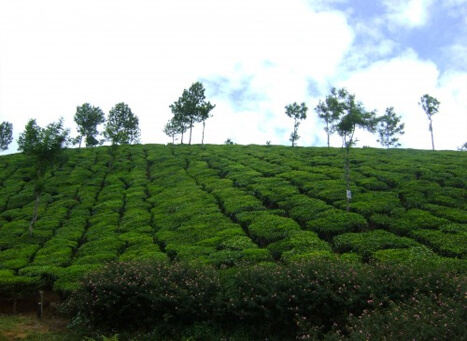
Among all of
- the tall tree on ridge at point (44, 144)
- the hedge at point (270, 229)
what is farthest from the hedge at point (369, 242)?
the tall tree on ridge at point (44, 144)

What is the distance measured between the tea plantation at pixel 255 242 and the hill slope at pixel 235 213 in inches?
4.0

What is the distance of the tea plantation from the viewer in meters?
11.6

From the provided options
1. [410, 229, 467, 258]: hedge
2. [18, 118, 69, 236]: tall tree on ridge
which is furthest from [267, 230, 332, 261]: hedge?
[18, 118, 69, 236]: tall tree on ridge

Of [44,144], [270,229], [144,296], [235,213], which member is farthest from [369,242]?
[44,144]

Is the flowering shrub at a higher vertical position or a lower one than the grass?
higher

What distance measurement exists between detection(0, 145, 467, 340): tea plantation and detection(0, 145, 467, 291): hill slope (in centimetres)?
10

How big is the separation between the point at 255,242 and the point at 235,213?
4.55 metres

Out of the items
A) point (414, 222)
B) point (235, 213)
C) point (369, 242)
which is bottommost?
point (369, 242)

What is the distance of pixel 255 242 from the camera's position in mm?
19797

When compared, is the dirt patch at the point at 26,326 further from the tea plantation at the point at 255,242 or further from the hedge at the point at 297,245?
the hedge at the point at 297,245

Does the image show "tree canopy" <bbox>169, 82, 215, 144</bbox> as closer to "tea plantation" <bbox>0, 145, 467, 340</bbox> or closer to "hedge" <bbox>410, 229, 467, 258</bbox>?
"tea plantation" <bbox>0, 145, 467, 340</bbox>

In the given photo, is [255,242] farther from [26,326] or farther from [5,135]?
[5,135]

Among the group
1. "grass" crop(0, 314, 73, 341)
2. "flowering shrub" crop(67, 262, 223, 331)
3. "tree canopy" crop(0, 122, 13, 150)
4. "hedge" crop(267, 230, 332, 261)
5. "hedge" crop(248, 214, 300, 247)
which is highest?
"tree canopy" crop(0, 122, 13, 150)

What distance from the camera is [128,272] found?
14141mm
